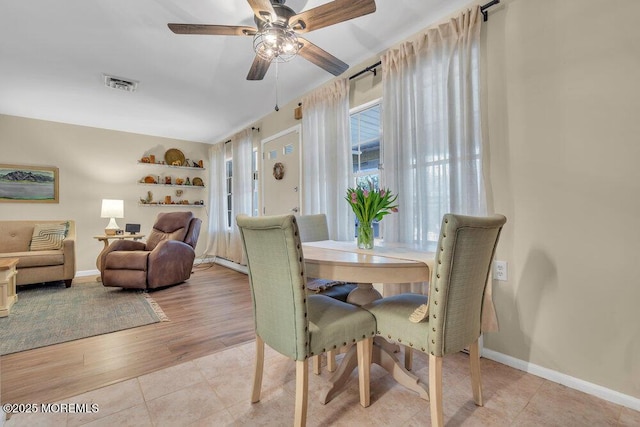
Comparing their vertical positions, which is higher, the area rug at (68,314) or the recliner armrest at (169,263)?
the recliner armrest at (169,263)

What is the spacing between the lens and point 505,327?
1876 millimetres

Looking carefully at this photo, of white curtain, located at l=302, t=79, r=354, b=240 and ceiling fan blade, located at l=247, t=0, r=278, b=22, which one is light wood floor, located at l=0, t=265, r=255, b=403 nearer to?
white curtain, located at l=302, t=79, r=354, b=240

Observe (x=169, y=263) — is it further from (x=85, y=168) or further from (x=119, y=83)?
(x=85, y=168)

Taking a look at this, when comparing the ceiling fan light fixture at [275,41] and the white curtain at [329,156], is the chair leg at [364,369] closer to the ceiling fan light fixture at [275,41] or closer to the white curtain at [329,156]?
the white curtain at [329,156]

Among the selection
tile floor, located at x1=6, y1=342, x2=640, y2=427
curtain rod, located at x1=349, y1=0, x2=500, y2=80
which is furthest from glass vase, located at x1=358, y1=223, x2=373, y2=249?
curtain rod, located at x1=349, y1=0, x2=500, y2=80

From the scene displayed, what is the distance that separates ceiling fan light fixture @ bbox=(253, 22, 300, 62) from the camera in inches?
69.3

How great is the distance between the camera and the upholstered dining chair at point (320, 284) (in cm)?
182

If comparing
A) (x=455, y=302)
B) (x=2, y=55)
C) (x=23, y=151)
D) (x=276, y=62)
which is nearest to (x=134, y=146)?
(x=23, y=151)

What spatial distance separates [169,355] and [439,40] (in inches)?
115

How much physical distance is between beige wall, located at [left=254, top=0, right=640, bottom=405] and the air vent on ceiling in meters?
3.54

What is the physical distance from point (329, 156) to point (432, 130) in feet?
4.04

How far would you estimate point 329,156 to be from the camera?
3.15 meters

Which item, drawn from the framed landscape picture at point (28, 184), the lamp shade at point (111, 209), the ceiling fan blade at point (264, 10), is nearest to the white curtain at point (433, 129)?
the ceiling fan blade at point (264, 10)

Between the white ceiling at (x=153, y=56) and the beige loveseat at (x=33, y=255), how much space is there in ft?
5.50
